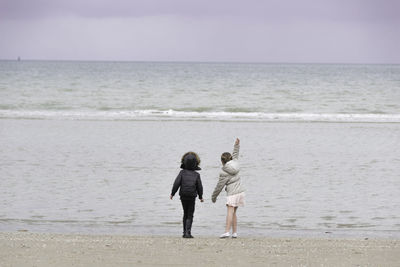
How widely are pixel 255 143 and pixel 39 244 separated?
12974mm

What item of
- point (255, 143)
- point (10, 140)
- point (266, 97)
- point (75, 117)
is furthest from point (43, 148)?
point (266, 97)

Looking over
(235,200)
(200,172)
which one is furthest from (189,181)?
(200,172)

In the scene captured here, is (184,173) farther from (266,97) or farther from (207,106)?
(266,97)

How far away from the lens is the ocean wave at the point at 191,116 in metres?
31.0

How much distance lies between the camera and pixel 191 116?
3275cm

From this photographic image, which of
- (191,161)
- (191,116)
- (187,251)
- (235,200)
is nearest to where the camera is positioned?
→ (187,251)

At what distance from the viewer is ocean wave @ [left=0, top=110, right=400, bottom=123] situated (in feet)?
102

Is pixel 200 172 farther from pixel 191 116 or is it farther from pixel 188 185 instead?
pixel 191 116

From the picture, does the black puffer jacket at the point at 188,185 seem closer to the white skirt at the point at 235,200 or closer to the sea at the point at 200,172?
the white skirt at the point at 235,200

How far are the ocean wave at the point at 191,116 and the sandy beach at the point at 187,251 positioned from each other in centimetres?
2225

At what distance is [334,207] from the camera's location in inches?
438

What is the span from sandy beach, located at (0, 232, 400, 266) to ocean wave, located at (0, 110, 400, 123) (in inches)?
876

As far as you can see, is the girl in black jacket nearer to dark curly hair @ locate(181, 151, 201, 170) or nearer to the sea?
dark curly hair @ locate(181, 151, 201, 170)

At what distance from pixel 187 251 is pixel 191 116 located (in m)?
25.2
